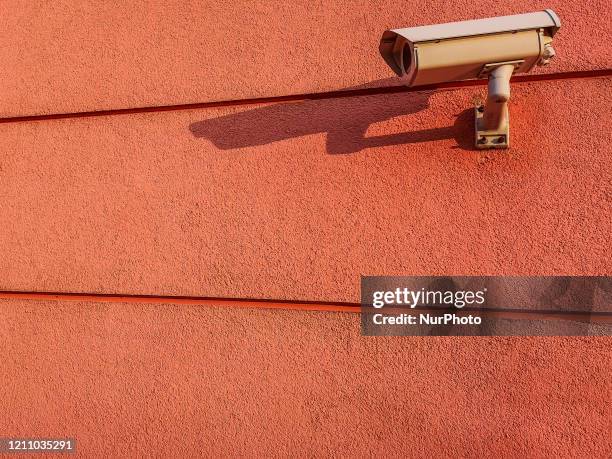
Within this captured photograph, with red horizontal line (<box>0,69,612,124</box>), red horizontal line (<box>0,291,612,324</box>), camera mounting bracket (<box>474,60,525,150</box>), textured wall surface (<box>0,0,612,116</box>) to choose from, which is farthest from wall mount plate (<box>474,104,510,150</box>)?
red horizontal line (<box>0,291,612,324</box>)

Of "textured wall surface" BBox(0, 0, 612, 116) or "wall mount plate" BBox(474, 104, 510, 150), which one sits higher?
"textured wall surface" BBox(0, 0, 612, 116)

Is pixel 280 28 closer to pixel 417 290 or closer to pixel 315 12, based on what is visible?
pixel 315 12

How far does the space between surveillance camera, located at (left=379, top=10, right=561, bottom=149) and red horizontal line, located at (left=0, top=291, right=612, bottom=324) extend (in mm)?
573

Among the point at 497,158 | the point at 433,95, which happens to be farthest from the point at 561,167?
the point at 433,95

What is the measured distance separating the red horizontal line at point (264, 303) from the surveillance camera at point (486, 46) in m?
0.57

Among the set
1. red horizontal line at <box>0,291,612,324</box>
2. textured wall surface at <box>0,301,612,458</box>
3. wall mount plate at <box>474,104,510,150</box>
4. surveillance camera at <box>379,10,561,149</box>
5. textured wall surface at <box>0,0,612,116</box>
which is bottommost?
textured wall surface at <box>0,301,612,458</box>

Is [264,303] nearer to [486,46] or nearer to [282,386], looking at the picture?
[282,386]

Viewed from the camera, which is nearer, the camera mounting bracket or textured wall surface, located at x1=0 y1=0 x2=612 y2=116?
the camera mounting bracket

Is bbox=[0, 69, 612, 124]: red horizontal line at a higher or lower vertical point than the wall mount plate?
higher

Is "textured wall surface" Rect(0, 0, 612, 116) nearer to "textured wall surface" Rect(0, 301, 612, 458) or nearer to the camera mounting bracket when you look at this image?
the camera mounting bracket

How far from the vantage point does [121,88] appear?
128 cm

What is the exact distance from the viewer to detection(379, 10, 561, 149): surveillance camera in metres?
0.82

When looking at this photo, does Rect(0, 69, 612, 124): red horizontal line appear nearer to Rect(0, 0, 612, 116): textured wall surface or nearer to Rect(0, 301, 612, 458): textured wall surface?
Rect(0, 0, 612, 116): textured wall surface

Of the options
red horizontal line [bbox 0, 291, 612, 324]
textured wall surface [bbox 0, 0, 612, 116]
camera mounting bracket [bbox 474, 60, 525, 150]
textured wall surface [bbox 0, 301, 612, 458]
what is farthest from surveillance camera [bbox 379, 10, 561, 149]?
textured wall surface [bbox 0, 301, 612, 458]
